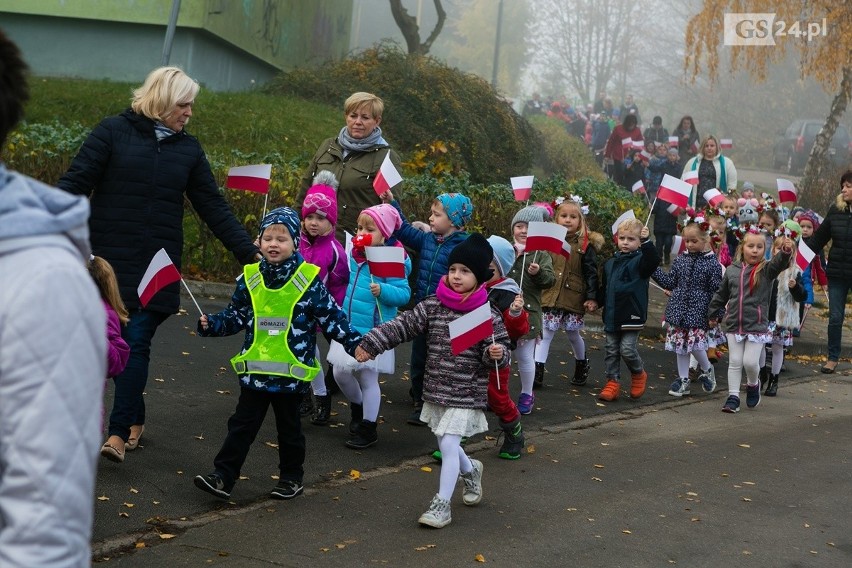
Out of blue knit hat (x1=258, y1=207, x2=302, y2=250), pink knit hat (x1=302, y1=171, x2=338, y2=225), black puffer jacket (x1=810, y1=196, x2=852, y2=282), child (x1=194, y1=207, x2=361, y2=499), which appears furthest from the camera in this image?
black puffer jacket (x1=810, y1=196, x2=852, y2=282)

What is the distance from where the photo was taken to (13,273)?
2119 mm

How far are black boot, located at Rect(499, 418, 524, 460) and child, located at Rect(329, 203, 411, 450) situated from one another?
2.56 ft

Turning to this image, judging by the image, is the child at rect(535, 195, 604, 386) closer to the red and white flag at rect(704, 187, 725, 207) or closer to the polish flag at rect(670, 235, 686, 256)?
the polish flag at rect(670, 235, 686, 256)

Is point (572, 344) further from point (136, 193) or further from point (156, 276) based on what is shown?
point (156, 276)

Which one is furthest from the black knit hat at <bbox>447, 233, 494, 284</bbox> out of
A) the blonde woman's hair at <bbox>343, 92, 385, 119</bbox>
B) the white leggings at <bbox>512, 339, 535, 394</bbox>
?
the white leggings at <bbox>512, 339, 535, 394</bbox>

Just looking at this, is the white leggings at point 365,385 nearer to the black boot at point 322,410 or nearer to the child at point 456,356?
the black boot at point 322,410

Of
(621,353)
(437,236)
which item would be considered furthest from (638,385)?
(437,236)

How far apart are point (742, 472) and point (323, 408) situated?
105 inches

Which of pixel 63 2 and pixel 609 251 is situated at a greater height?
pixel 63 2

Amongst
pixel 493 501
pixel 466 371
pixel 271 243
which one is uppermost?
pixel 271 243

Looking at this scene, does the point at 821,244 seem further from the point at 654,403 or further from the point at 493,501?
the point at 493,501

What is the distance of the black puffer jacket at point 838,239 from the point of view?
12.6 metres

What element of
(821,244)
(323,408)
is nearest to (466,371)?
(323,408)

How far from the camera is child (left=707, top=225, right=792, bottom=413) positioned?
10125 millimetres
